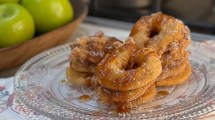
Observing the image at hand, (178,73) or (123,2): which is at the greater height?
(178,73)

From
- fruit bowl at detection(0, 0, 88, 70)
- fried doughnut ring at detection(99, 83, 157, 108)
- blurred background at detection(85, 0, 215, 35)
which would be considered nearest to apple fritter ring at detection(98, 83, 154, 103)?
fried doughnut ring at detection(99, 83, 157, 108)

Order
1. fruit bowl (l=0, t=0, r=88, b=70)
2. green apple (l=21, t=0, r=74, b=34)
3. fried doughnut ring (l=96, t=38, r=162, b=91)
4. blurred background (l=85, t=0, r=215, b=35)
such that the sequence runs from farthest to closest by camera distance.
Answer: blurred background (l=85, t=0, r=215, b=35), green apple (l=21, t=0, r=74, b=34), fruit bowl (l=0, t=0, r=88, b=70), fried doughnut ring (l=96, t=38, r=162, b=91)

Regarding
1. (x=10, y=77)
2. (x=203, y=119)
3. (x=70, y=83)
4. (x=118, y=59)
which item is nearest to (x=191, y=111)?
(x=203, y=119)

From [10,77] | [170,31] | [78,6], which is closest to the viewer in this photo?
[170,31]

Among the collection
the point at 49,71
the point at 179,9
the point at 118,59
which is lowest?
the point at 179,9

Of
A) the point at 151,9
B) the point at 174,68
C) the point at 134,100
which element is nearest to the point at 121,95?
the point at 134,100

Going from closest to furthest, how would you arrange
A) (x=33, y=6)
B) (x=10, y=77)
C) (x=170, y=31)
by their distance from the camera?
(x=170, y=31)
(x=10, y=77)
(x=33, y=6)

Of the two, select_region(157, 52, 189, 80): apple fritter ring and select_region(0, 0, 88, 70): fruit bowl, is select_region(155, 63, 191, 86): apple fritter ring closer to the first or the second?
select_region(157, 52, 189, 80): apple fritter ring

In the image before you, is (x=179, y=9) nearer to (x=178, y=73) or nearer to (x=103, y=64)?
(x=178, y=73)
